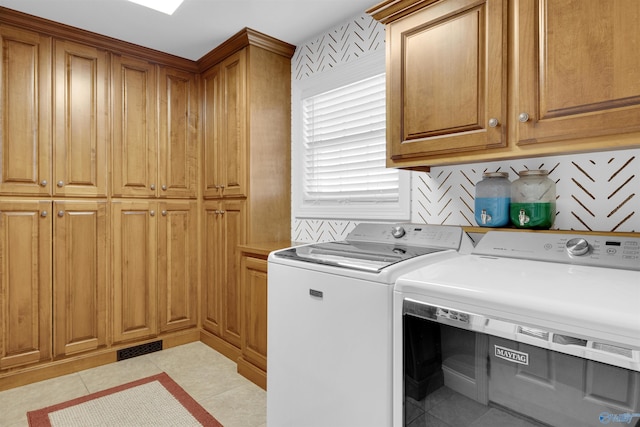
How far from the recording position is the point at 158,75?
2973 mm

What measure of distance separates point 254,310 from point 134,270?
111cm

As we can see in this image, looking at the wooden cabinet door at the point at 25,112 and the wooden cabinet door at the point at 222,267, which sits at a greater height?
the wooden cabinet door at the point at 25,112

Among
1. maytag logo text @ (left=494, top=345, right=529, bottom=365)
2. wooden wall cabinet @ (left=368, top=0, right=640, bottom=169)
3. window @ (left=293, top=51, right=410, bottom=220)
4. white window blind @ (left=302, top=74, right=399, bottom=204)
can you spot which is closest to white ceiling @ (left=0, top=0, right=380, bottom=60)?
window @ (left=293, top=51, right=410, bottom=220)

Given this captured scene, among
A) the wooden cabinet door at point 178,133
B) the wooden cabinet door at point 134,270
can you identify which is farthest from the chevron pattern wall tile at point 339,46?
the wooden cabinet door at point 134,270

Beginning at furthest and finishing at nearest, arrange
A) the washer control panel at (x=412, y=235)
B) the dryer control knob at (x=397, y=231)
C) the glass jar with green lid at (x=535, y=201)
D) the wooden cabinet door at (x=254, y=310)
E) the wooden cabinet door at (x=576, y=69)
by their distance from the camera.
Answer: the wooden cabinet door at (x=254, y=310) → the dryer control knob at (x=397, y=231) → the washer control panel at (x=412, y=235) → the glass jar with green lid at (x=535, y=201) → the wooden cabinet door at (x=576, y=69)

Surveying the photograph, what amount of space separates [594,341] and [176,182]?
2.93 meters

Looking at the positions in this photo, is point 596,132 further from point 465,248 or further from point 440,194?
point 440,194

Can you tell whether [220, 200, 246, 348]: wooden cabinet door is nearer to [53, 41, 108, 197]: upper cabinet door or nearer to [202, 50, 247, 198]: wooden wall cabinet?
[202, 50, 247, 198]: wooden wall cabinet

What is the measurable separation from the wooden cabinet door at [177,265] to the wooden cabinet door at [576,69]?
2.59m

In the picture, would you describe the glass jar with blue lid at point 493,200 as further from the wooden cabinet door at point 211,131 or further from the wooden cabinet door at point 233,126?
the wooden cabinet door at point 211,131

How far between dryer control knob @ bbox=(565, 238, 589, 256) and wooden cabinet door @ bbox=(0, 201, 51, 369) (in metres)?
2.96

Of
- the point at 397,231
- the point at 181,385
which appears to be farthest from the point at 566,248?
the point at 181,385

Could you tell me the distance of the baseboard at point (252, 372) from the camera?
2.39 m

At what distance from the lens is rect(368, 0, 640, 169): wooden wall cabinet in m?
1.15
